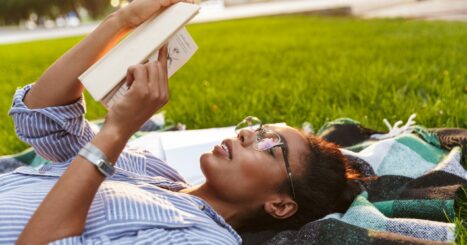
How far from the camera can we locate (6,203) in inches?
71.4

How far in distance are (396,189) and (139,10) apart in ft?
4.17

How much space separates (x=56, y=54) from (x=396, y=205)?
25.9 feet

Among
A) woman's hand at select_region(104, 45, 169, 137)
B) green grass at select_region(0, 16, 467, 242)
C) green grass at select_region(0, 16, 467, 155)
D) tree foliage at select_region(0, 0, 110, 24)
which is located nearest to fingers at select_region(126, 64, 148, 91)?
woman's hand at select_region(104, 45, 169, 137)

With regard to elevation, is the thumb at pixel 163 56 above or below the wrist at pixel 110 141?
above

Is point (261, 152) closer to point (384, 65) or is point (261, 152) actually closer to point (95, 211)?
point (95, 211)

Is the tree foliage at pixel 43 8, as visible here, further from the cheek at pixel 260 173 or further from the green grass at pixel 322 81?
the cheek at pixel 260 173

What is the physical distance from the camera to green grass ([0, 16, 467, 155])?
369 cm

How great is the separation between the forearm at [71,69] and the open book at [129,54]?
0.32m

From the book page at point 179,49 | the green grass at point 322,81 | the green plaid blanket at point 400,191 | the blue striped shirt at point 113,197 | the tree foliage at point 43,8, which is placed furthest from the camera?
the tree foliage at point 43,8

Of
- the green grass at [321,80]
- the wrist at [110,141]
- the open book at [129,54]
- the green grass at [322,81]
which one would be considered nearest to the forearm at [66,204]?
the wrist at [110,141]

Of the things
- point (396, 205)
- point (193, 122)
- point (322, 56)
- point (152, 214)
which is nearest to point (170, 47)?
point (152, 214)

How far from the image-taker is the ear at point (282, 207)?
7.29 feet

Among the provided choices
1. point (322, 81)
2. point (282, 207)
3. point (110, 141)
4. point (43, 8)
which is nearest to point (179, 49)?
point (110, 141)

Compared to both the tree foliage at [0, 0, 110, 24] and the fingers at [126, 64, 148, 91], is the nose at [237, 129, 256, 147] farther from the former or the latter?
the tree foliage at [0, 0, 110, 24]
